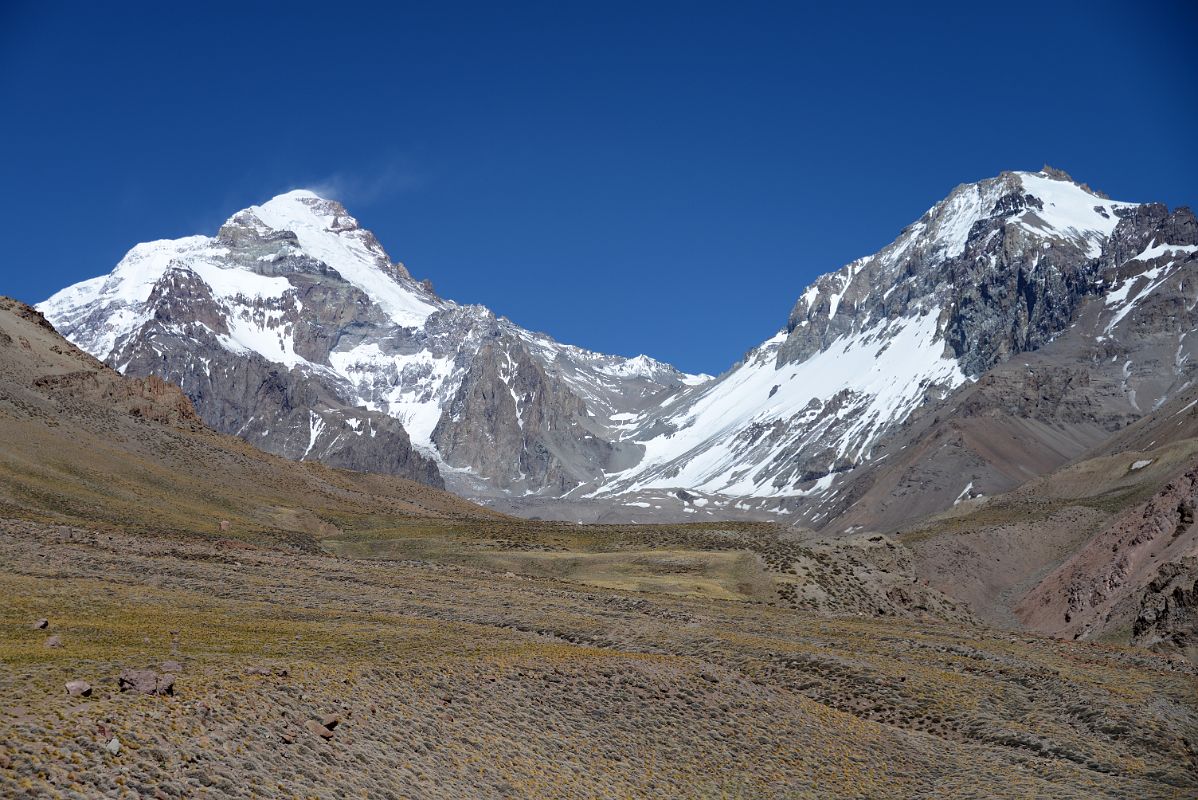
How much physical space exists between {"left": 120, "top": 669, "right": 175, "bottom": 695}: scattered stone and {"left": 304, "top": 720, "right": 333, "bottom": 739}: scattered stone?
125 inches

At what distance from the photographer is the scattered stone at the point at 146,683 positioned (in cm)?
2403

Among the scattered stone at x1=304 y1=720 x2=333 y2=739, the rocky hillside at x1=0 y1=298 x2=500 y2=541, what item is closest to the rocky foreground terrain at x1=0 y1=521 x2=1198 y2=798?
the scattered stone at x1=304 y1=720 x2=333 y2=739

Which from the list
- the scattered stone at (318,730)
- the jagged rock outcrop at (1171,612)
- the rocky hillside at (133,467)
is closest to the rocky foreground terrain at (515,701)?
the scattered stone at (318,730)

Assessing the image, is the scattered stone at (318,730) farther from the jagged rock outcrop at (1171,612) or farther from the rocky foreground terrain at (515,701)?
the jagged rock outcrop at (1171,612)

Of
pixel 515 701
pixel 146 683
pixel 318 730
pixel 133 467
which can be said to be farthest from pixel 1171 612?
pixel 133 467

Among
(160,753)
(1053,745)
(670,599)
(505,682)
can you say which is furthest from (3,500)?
(1053,745)

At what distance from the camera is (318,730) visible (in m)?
25.7

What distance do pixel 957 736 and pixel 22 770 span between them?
28021mm

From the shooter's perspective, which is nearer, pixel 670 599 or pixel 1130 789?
pixel 1130 789

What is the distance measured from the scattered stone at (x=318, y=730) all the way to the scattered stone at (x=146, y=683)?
3.17 m

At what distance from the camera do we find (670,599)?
2478 inches

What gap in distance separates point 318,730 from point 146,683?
4027mm

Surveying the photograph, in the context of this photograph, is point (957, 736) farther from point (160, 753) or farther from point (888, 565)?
point (888, 565)

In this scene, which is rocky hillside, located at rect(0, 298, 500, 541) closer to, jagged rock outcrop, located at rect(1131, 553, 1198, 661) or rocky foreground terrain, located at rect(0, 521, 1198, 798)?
rocky foreground terrain, located at rect(0, 521, 1198, 798)
